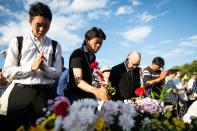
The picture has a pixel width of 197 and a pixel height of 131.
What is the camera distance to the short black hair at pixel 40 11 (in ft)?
10.6

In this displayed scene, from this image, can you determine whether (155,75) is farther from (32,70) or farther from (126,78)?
(32,70)

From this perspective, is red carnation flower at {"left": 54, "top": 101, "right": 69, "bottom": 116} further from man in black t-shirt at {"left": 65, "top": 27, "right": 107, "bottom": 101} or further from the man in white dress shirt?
man in black t-shirt at {"left": 65, "top": 27, "right": 107, "bottom": 101}

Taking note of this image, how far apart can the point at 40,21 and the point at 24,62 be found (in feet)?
1.45

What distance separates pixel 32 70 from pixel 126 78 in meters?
3.11

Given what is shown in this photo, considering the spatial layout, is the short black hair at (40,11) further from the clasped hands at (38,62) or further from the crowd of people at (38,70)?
the clasped hands at (38,62)

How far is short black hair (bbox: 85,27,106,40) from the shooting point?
3.99 m

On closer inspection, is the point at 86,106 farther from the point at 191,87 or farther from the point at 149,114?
the point at 191,87

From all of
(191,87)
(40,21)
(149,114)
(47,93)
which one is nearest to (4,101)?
(47,93)

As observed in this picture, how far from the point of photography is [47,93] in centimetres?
316

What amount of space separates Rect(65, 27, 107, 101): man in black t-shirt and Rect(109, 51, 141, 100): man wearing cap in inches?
72.1

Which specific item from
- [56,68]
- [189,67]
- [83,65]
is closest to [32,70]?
[56,68]

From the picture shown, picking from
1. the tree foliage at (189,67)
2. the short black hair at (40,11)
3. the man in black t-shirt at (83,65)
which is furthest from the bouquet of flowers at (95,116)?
the tree foliage at (189,67)

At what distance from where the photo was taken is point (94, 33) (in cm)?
398

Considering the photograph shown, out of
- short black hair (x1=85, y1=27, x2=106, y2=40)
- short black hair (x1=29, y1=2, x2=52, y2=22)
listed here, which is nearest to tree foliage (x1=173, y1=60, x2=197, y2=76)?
short black hair (x1=85, y1=27, x2=106, y2=40)
